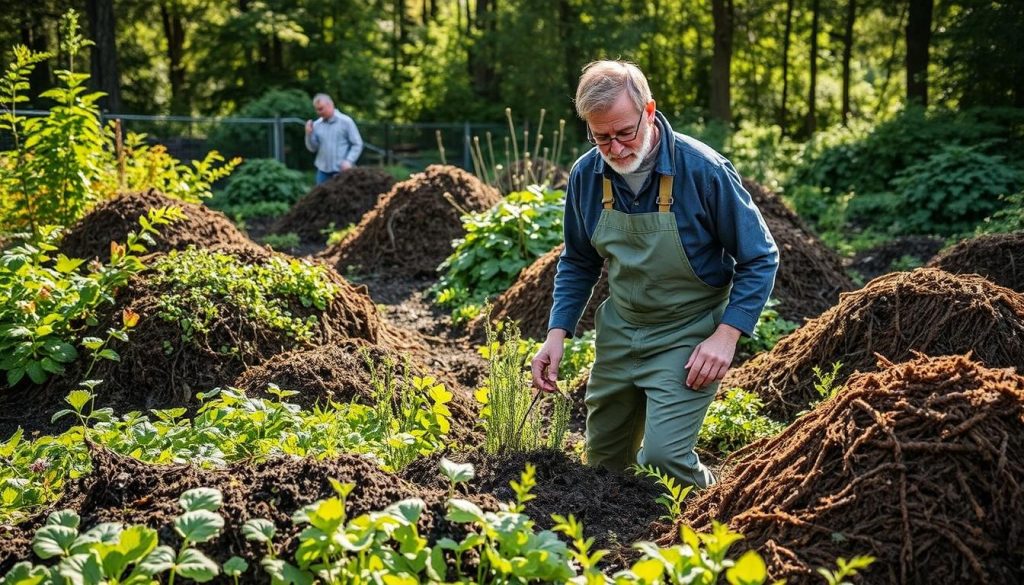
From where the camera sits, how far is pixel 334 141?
14.1 meters

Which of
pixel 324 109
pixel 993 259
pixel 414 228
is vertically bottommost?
pixel 414 228

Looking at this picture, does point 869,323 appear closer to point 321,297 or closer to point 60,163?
point 321,297

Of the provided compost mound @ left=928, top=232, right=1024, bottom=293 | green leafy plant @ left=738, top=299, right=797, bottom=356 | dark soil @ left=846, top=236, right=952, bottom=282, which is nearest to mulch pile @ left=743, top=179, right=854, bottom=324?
green leafy plant @ left=738, top=299, right=797, bottom=356

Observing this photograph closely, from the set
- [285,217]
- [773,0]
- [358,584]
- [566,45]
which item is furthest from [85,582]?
[773,0]

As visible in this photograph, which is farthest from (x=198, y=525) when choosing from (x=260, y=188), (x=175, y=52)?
(x=175, y=52)

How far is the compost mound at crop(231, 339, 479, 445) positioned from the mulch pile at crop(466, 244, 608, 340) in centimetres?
200

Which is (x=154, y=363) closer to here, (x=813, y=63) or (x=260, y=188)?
(x=260, y=188)

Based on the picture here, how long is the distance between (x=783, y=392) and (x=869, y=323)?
587 millimetres

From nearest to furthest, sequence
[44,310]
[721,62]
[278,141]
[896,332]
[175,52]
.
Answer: [896,332] → [44,310] → [278,141] → [721,62] → [175,52]

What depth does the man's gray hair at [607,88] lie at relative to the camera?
12.0 ft

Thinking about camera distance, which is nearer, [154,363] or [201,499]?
[201,499]

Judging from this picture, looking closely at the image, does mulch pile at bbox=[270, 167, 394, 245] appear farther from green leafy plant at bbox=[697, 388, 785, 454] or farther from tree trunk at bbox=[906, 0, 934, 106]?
tree trunk at bbox=[906, 0, 934, 106]

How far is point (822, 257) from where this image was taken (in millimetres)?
8305

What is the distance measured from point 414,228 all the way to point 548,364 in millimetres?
6957
